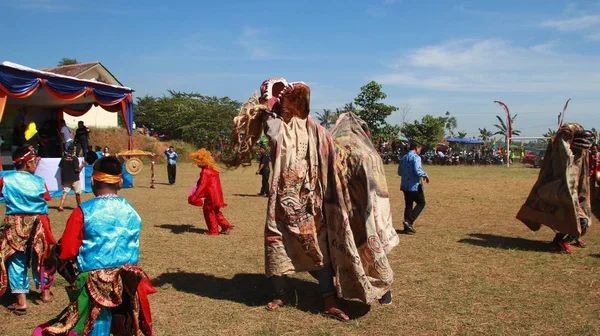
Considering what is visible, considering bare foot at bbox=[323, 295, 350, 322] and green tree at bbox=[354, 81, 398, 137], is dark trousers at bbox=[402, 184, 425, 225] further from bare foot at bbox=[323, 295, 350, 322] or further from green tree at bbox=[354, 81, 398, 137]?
green tree at bbox=[354, 81, 398, 137]

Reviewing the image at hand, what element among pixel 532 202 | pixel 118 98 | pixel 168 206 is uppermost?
pixel 118 98

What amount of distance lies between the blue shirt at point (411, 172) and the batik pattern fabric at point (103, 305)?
6.22 meters

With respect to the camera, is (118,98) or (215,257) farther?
(118,98)

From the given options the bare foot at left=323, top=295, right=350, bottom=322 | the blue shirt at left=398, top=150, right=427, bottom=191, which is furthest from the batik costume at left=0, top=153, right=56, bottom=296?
the blue shirt at left=398, top=150, right=427, bottom=191

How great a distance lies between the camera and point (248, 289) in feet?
18.9

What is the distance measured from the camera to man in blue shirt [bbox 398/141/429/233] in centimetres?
877

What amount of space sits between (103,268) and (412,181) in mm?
6457

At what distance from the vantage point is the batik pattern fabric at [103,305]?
320 cm

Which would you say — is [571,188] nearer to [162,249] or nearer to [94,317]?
[162,249]

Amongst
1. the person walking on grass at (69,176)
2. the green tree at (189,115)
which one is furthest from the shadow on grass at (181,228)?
the green tree at (189,115)

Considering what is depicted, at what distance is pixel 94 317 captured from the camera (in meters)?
3.22

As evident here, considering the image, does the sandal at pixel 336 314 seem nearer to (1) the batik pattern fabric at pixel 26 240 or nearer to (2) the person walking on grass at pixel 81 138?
(1) the batik pattern fabric at pixel 26 240

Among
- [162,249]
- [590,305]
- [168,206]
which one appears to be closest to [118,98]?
[168,206]

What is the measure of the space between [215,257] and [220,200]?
194 centimetres
